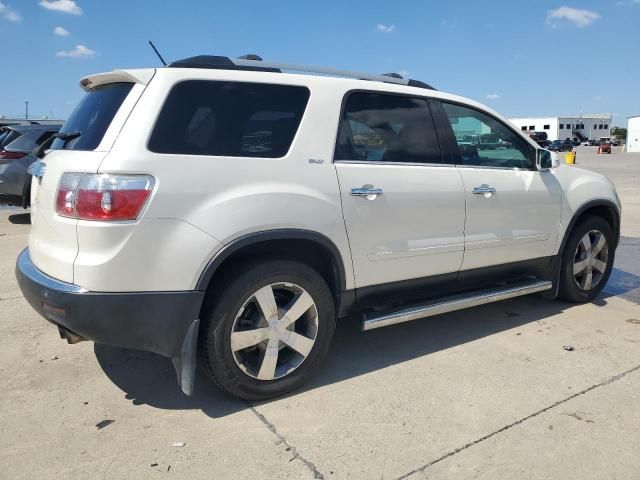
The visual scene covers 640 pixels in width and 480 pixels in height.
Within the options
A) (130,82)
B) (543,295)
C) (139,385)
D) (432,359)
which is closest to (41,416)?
(139,385)

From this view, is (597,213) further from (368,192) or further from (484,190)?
(368,192)

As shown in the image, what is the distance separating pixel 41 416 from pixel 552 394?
3.01m

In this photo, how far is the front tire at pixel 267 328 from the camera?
2812 millimetres

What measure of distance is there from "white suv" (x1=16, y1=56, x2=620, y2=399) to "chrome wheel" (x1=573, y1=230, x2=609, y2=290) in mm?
1078

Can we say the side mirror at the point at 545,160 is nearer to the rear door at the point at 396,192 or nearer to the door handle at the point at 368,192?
the rear door at the point at 396,192

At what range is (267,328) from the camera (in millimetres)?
2959

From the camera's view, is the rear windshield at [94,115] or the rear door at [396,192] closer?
the rear windshield at [94,115]

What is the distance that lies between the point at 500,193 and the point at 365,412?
79.2 inches

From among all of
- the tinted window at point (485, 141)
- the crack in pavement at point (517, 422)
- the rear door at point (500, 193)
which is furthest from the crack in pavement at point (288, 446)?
the tinted window at point (485, 141)

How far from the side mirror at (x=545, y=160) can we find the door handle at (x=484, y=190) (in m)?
0.68

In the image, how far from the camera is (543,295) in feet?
15.6

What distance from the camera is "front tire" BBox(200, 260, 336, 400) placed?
9.23ft

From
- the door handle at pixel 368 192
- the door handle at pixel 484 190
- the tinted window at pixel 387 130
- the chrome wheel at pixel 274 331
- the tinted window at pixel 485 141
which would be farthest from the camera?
the tinted window at pixel 485 141

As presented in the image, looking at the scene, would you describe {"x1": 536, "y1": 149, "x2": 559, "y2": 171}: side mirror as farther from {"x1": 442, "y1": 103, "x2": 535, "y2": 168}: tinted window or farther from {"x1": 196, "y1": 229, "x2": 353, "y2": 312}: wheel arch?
{"x1": 196, "y1": 229, "x2": 353, "y2": 312}: wheel arch
